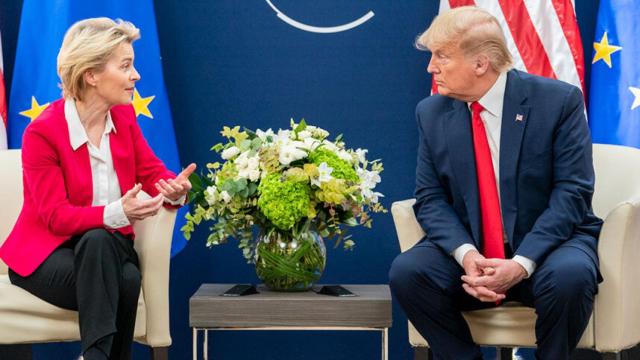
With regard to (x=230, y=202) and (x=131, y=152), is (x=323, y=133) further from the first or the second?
(x=131, y=152)

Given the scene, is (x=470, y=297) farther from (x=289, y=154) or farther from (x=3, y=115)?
(x=3, y=115)

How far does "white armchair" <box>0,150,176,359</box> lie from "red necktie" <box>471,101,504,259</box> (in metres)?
1.03

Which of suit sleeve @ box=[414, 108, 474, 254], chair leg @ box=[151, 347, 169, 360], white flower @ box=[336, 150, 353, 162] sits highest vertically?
white flower @ box=[336, 150, 353, 162]

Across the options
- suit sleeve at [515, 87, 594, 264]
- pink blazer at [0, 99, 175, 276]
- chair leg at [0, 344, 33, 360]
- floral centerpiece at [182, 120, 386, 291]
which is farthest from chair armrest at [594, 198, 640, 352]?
chair leg at [0, 344, 33, 360]

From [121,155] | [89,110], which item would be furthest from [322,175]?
[89,110]

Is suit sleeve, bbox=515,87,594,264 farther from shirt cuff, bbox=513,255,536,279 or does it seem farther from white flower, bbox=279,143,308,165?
white flower, bbox=279,143,308,165

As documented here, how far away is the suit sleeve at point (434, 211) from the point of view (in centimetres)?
310

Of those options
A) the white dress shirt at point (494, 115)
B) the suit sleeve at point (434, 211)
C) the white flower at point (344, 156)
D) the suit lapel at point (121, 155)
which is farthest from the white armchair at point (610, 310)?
the suit lapel at point (121, 155)

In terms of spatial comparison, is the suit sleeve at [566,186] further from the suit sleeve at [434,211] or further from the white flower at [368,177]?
the white flower at [368,177]

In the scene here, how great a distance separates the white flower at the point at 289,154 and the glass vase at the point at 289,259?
27 cm

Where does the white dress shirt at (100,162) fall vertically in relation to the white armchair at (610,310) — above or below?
above

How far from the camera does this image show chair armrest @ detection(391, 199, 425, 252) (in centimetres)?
326

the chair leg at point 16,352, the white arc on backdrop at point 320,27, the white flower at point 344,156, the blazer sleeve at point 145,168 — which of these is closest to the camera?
the white flower at point 344,156

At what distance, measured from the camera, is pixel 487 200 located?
315 cm
